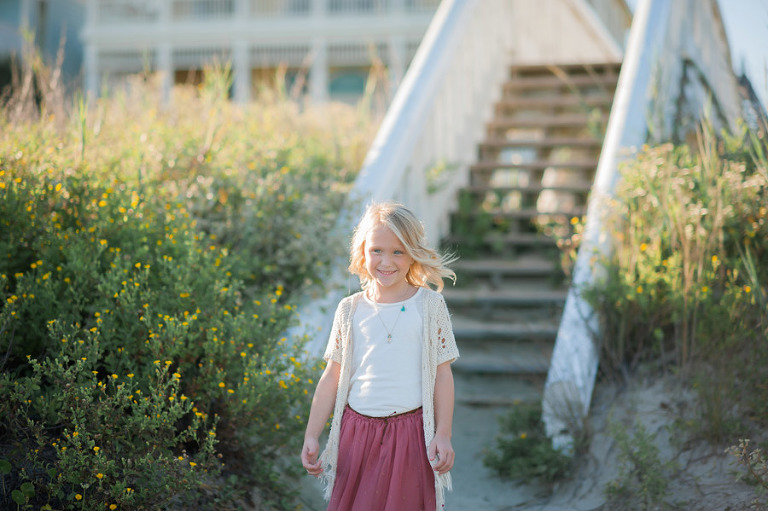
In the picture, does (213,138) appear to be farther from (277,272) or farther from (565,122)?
(565,122)

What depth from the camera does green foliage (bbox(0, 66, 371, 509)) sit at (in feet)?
8.04

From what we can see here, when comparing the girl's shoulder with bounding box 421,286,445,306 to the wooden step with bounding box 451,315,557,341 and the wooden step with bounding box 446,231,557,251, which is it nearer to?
the wooden step with bounding box 451,315,557,341

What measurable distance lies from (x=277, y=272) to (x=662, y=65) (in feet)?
10.3

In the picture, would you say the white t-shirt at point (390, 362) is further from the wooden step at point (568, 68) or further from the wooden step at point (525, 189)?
the wooden step at point (568, 68)

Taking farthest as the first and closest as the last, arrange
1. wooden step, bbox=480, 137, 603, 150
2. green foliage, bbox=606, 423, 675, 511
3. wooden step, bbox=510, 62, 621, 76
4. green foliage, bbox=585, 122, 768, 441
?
wooden step, bbox=510, 62, 621, 76
wooden step, bbox=480, 137, 603, 150
green foliage, bbox=585, 122, 768, 441
green foliage, bbox=606, 423, 675, 511

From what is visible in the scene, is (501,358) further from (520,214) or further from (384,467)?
(384,467)

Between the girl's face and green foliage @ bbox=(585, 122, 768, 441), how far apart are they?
1.65 metres

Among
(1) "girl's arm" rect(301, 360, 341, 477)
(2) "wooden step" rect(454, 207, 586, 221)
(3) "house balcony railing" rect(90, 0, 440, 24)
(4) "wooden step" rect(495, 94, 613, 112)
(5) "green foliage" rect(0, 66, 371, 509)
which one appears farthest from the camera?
(3) "house balcony railing" rect(90, 0, 440, 24)

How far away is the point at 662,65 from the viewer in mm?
5230

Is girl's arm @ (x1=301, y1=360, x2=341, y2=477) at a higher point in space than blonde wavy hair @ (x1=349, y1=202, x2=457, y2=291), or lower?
lower

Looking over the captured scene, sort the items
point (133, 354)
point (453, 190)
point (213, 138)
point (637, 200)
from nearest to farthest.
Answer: point (133, 354) < point (637, 200) < point (213, 138) < point (453, 190)

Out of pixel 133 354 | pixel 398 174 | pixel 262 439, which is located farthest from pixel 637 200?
pixel 133 354

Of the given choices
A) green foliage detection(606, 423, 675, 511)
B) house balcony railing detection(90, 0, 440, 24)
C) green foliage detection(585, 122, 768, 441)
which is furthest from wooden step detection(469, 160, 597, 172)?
house balcony railing detection(90, 0, 440, 24)

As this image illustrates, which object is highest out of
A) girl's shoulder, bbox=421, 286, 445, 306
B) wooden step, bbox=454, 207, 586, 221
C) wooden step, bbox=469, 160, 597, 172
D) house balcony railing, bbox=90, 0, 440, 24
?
house balcony railing, bbox=90, 0, 440, 24
